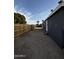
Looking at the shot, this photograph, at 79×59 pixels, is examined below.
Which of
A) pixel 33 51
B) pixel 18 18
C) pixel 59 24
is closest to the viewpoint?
pixel 18 18

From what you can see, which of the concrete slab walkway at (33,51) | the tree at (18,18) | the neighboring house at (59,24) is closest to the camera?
the tree at (18,18)

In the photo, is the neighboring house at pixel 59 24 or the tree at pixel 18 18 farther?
the neighboring house at pixel 59 24

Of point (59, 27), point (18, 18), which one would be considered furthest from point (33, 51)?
point (18, 18)

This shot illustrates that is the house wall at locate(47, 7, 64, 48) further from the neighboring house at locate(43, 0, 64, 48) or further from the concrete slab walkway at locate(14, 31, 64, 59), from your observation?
the concrete slab walkway at locate(14, 31, 64, 59)

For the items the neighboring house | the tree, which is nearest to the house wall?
the neighboring house

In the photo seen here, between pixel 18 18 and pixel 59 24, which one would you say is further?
pixel 59 24

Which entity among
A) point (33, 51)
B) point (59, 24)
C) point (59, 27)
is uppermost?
point (59, 24)

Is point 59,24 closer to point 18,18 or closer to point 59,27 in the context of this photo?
point 59,27

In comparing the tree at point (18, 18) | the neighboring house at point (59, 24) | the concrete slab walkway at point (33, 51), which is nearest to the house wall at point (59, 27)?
the neighboring house at point (59, 24)

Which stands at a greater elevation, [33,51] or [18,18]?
[18,18]

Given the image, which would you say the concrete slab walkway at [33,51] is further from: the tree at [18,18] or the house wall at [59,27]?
the tree at [18,18]
